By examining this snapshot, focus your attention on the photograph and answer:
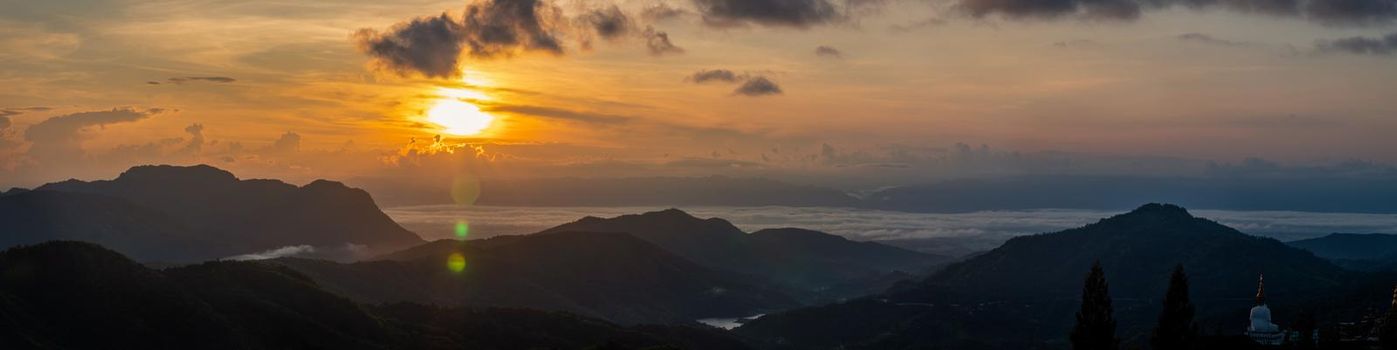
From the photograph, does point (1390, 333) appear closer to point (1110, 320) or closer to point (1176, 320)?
point (1176, 320)

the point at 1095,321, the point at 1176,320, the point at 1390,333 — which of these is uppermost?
the point at 1176,320

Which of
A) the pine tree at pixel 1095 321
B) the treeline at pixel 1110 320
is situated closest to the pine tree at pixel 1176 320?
the treeline at pixel 1110 320

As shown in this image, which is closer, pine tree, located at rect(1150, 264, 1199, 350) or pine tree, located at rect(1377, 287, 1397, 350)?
pine tree, located at rect(1150, 264, 1199, 350)

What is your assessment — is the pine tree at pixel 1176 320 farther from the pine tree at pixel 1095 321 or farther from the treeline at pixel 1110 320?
the pine tree at pixel 1095 321

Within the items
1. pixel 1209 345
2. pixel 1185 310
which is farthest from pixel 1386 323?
pixel 1185 310

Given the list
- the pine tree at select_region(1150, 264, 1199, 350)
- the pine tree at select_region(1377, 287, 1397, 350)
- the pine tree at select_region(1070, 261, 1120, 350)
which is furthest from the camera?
the pine tree at select_region(1377, 287, 1397, 350)

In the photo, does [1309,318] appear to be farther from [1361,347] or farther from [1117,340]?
[1117,340]

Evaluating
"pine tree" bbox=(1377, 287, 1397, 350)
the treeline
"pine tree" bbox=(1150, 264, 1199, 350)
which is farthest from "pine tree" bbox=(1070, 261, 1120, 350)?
"pine tree" bbox=(1377, 287, 1397, 350)

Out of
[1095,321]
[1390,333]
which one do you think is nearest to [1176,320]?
[1095,321]

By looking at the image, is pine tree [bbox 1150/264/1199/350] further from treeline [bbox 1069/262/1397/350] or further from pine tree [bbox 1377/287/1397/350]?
pine tree [bbox 1377/287/1397/350]
